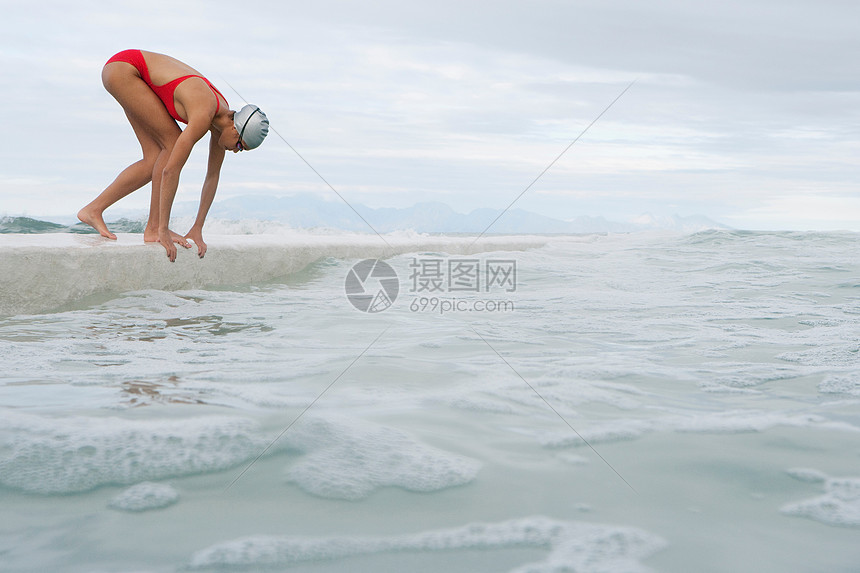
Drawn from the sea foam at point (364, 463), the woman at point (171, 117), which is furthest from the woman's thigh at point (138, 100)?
the sea foam at point (364, 463)

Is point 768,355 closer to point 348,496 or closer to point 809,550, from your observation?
point 809,550

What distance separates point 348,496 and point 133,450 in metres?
0.57

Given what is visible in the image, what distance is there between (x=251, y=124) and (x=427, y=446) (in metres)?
2.96

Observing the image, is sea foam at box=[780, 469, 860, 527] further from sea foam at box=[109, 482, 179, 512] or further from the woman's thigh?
the woman's thigh

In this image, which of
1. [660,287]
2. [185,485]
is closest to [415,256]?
[660,287]

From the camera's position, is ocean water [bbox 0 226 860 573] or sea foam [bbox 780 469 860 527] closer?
ocean water [bbox 0 226 860 573]

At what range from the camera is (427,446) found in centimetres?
173

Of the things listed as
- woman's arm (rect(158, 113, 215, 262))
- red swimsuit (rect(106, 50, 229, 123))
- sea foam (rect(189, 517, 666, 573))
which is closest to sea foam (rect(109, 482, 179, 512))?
sea foam (rect(189, 517, 666, 573))

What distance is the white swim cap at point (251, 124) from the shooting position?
409cm

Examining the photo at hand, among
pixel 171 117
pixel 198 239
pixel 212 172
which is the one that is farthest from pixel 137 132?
pixel 198 239

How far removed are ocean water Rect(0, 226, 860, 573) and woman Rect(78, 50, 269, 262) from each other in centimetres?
102

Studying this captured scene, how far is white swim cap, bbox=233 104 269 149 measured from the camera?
409 centimetres

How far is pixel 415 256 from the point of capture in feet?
23.4

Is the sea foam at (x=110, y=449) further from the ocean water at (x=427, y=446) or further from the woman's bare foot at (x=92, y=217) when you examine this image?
the woman's bare foot at (x=92, y=217)
